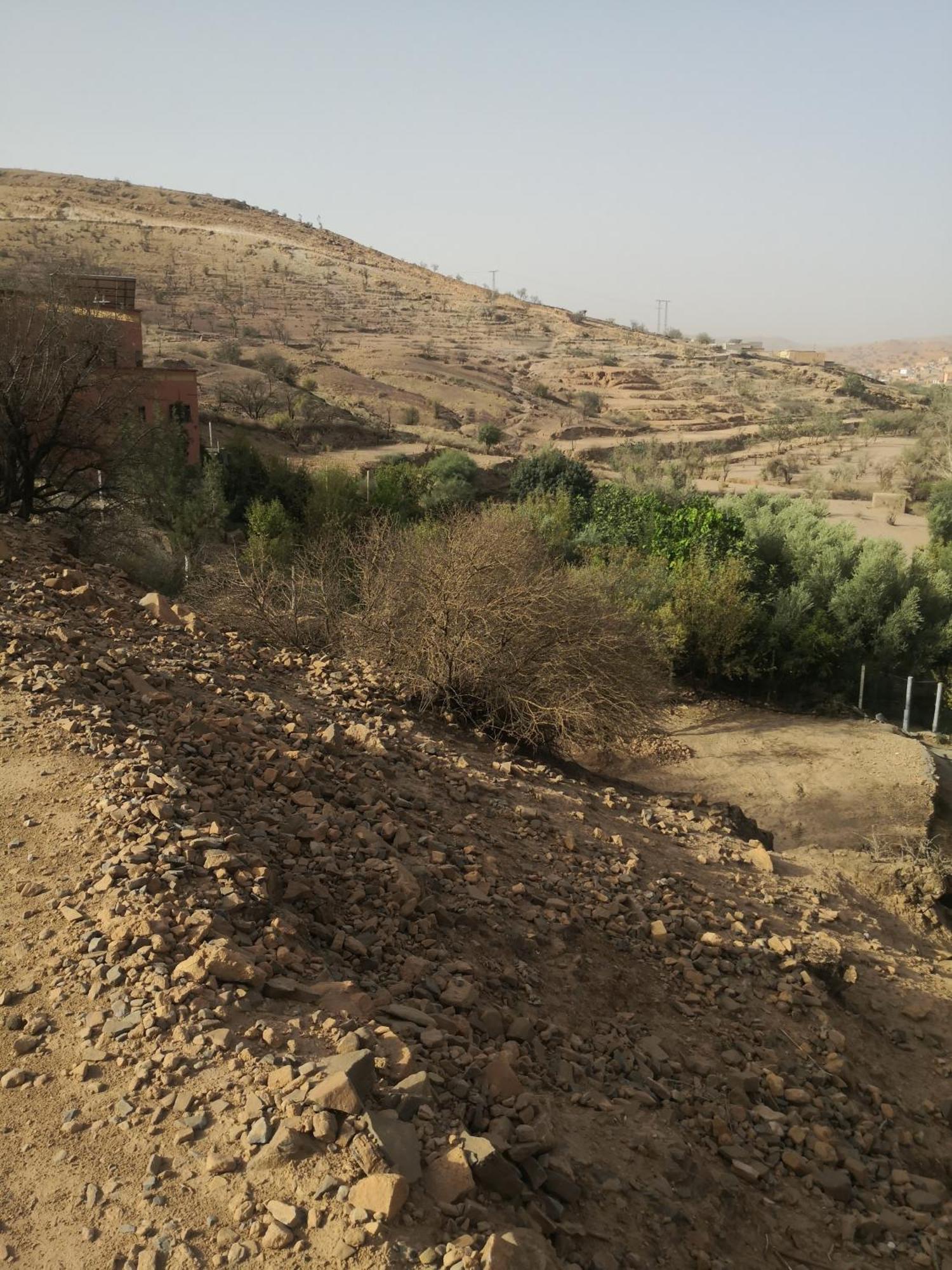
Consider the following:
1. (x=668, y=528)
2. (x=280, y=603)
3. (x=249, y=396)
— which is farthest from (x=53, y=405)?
(x=249, y=396)

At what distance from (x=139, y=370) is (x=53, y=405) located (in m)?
8.40

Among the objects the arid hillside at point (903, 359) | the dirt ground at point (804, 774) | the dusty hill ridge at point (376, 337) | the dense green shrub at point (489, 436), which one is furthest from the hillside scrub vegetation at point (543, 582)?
the arid hillside at point (903, 359)

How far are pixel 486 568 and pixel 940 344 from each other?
8368 inches

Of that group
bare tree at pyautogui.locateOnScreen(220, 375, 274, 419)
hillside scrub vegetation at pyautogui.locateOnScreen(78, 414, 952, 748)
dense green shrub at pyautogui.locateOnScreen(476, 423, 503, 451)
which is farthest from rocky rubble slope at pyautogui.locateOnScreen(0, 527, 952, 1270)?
dense green shrub at pyautogui.locateOnScreen(476, 423, 503, 451)

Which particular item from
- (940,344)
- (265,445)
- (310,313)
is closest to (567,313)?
(310,313)

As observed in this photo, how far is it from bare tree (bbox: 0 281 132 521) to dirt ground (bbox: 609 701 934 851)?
8.82 metres

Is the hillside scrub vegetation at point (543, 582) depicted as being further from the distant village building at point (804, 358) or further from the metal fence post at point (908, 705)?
the distant village building at point (804, 358)

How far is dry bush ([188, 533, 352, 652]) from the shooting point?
451 inches

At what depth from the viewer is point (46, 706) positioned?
5723 mm

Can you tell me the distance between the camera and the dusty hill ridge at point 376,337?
4425 centimetres

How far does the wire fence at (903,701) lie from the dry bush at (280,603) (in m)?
10.2

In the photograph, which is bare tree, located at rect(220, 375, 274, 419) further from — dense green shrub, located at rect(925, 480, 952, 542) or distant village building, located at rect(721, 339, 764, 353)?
distant village building, located at rect(721, 339, 764, 353)

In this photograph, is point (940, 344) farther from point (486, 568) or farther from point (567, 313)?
point (486, 568)

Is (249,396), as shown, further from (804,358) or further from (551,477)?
(804,358)
